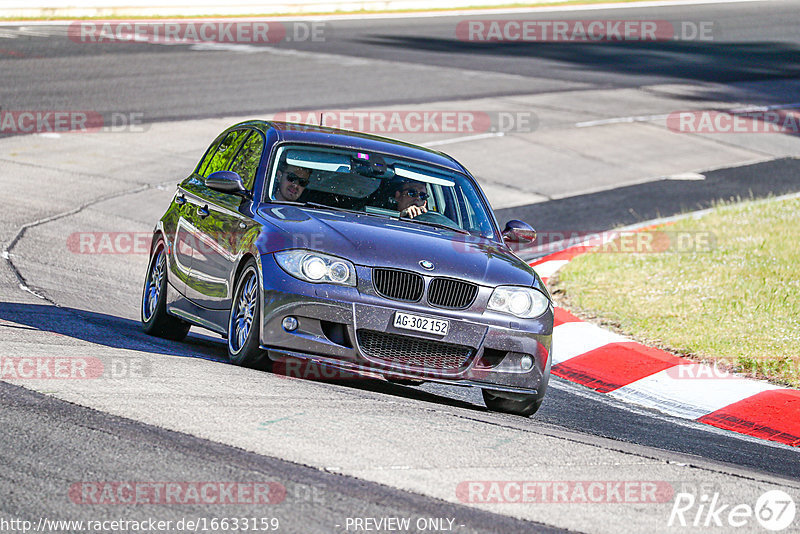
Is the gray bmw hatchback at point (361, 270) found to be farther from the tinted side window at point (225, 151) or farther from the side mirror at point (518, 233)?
the tinted side window at point (225, 151)

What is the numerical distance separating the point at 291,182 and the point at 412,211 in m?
0.87

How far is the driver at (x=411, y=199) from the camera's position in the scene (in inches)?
342

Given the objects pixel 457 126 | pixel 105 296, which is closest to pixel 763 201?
pixel 457 126

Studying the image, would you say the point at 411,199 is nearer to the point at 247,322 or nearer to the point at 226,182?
the point at 226,182

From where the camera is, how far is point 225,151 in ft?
31.9

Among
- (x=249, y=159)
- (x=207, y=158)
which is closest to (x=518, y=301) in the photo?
(x=249, y=159)

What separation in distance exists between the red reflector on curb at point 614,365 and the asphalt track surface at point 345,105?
0.36 meters

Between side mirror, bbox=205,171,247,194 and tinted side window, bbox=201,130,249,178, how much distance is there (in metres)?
1.01

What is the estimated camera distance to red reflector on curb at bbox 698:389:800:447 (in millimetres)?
8297

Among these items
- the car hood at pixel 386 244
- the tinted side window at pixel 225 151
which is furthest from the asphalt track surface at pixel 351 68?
the car hood at pixel 386 244

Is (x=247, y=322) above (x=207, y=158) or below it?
below

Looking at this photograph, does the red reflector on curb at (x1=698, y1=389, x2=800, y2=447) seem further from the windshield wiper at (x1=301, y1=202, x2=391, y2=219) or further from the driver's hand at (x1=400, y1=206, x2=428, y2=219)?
the windshield wiper at (x1=301, y1=202, x2=391, y2=219)

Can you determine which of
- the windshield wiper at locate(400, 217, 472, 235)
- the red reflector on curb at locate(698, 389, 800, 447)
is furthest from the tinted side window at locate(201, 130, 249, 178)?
the red reflector on curb at locate(698, 389, 800, 447)

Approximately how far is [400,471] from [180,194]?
4734 millimetres
